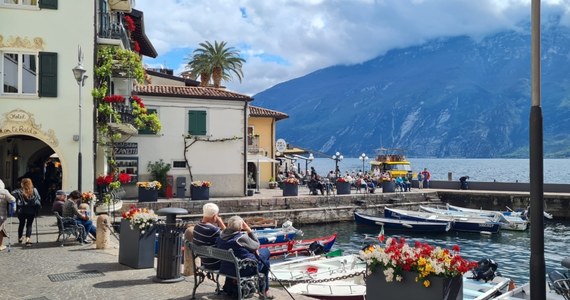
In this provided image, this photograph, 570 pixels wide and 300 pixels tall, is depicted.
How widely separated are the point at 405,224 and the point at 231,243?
26.0 metres

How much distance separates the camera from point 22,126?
21562mm

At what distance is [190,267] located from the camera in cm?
1027

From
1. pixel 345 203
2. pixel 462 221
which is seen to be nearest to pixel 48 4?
pixel 345 203

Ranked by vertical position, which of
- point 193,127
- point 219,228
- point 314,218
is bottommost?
point 314,218

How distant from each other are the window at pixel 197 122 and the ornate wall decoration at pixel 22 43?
39.1 ft

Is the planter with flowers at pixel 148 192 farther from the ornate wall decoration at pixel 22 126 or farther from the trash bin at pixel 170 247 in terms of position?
the trash bin at pixel 170 247

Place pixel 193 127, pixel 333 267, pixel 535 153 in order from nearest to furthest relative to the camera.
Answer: pixel 535 153 < pixel 333 267 < pixel 193 127

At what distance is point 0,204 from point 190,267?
540 cm

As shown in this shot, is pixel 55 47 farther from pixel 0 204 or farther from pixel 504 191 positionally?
pixel 504 191

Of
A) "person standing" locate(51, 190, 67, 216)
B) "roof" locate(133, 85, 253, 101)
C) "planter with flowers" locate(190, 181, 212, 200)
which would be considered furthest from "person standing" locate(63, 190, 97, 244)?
"roof" locate(133, 85, 253, 101)

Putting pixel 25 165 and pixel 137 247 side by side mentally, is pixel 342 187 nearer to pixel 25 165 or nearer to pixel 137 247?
pixel 25 165

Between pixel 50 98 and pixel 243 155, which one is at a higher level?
pixel 50 98

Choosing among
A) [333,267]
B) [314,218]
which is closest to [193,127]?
[314,218]

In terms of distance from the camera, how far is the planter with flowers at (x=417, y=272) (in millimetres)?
6477
